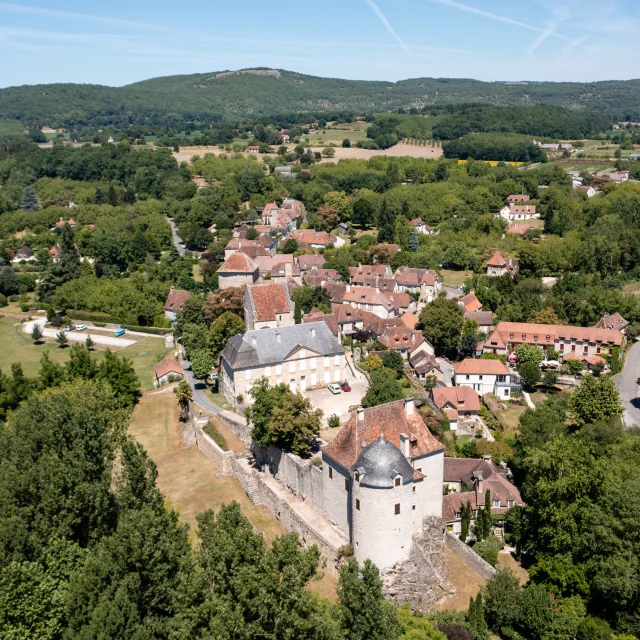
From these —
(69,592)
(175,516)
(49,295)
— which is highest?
(69,592)

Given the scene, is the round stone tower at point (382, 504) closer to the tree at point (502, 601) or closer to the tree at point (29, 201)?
the tree at point (502, 601)

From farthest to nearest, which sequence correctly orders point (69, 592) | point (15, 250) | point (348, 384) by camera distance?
point (15, 250) < point (348, 384) < point (69, 592)

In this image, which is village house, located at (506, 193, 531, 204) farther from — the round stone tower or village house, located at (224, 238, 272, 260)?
the round stone tower

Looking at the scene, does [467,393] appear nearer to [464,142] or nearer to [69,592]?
[69,592]

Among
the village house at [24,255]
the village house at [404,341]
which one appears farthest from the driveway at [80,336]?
the village house at [404,341]

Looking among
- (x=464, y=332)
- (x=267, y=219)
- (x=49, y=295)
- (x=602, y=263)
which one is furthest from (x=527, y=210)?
(x=49, y=295)

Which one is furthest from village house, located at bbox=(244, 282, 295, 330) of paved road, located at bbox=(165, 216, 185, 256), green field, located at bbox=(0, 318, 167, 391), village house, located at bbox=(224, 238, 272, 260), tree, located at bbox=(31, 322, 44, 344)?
paved road, located at bbox=(165, 216, 185, 256)

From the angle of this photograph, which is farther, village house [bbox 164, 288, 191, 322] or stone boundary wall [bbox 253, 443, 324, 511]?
village house [bbox 164, 288, 191, 322]
